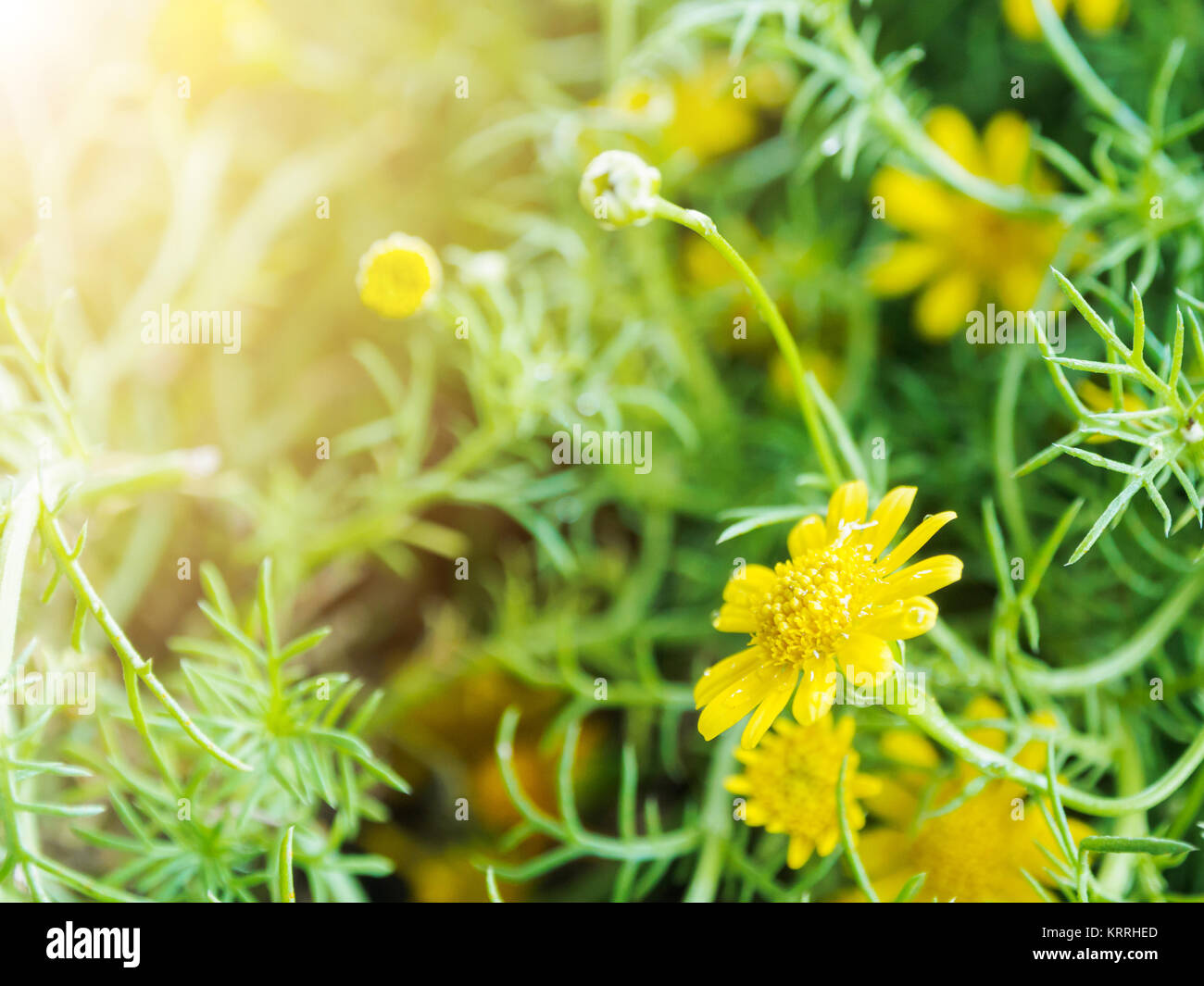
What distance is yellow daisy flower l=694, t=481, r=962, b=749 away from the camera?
0.51 m

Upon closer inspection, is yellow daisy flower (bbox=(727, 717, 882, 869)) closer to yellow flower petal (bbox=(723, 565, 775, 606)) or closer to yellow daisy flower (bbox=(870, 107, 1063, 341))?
yellow flower petal (bbox=(723, 565, 775, 606))

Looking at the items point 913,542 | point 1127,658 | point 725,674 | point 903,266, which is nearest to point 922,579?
point 913,542

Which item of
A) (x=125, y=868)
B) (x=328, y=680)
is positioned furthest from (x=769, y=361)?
(x=125, y=868)

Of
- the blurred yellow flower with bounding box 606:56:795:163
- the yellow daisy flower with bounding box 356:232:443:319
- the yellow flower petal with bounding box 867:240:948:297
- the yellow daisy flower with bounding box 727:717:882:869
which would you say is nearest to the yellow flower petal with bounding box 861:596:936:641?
the yellow daisy flower with bounding box 727:717:882:869

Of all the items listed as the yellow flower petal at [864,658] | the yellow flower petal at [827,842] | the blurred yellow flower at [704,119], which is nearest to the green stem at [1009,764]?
the yellow flower petal at [864,658]

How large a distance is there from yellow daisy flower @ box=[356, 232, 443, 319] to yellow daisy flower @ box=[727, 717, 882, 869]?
0.39 metres

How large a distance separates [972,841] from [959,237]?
0.60 meters

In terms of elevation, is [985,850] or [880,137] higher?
[880,137]

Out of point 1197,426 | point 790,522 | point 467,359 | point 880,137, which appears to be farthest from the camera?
point 467,359

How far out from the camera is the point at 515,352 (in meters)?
0.78

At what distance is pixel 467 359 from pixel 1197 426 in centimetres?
75

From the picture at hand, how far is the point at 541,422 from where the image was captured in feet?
3.08

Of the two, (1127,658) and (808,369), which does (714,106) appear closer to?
(808,369)
